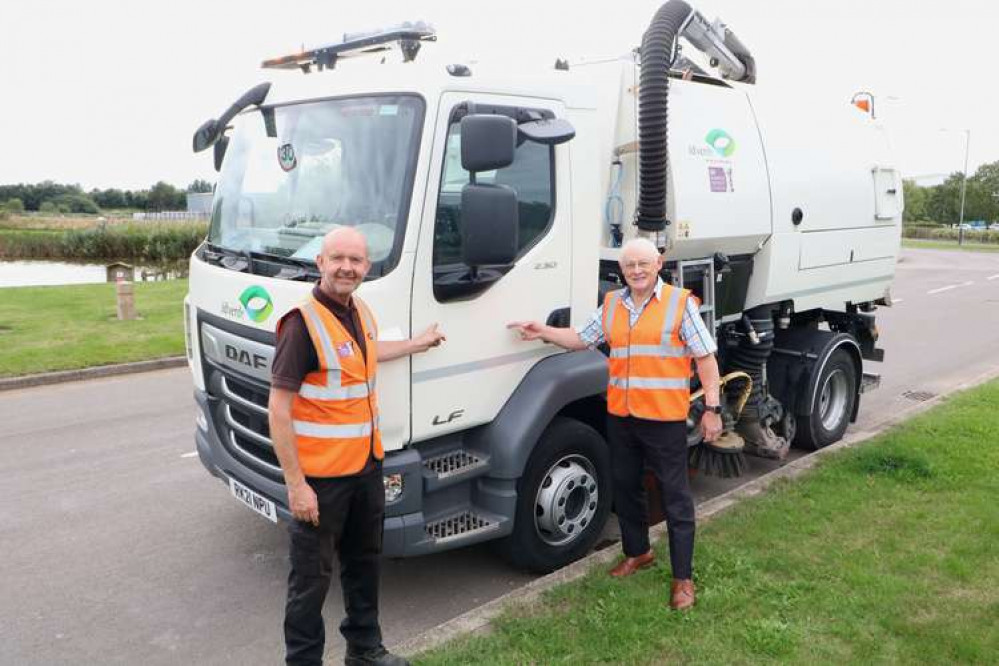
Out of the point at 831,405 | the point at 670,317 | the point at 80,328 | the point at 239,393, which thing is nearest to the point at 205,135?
the point at 239,393

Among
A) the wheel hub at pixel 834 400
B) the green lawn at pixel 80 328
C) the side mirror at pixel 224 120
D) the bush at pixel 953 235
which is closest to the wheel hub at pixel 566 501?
the side mirror at pixel 224 120

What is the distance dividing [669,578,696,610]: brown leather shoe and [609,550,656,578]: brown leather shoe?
30 centimetres

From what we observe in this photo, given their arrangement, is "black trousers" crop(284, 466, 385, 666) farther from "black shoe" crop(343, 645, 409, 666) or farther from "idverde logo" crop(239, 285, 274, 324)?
"idverde logo" crop(239, 285, 274, 324)

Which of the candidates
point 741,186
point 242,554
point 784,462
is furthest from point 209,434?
point 784,462

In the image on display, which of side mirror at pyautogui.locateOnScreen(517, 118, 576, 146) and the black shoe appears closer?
the black shoe

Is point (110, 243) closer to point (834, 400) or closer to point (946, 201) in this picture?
point (834, 400)

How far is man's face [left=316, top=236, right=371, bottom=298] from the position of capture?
290 cm

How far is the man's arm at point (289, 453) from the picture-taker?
286 centimetres

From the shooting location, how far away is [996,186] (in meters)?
65.3

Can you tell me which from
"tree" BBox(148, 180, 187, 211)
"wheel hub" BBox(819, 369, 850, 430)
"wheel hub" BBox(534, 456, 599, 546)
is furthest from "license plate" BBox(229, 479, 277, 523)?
"tree" BBox(148, 180, 187, 211)

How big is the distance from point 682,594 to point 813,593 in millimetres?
635

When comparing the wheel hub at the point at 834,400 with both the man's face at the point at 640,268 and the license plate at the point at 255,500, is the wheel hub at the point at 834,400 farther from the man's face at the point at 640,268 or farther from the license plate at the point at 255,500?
the license plate at the point at 255,500

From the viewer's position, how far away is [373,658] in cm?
327

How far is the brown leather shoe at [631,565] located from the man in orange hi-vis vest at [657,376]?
0.03 m
